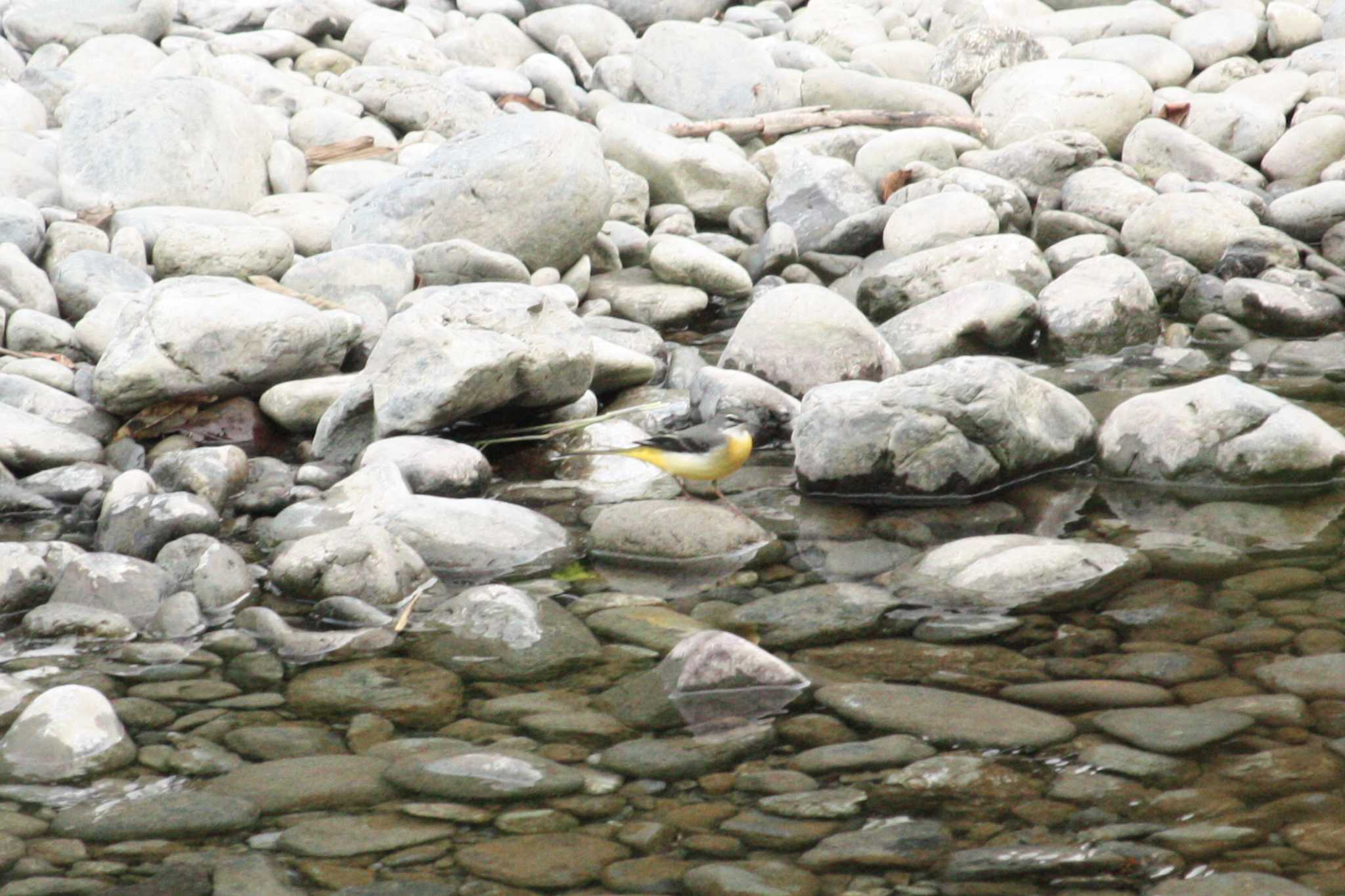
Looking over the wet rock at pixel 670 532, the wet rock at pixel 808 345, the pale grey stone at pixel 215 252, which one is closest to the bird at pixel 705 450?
the wet rock at pixel 670 532

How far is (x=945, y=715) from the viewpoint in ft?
13.7

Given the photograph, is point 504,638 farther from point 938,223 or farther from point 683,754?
point 938,223

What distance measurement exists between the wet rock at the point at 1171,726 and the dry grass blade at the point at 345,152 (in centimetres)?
778

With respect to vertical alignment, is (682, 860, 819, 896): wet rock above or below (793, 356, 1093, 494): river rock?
above

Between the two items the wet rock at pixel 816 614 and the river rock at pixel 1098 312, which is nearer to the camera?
the wet rock at pixel 816 614

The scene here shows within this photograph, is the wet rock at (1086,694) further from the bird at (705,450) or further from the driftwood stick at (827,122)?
the driftwood stick at (827,122)

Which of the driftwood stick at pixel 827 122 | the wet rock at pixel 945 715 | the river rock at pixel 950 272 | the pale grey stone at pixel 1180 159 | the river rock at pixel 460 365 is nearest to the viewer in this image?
the wet rock at pixel 945 715

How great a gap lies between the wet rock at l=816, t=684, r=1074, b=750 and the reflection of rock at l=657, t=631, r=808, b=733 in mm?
135

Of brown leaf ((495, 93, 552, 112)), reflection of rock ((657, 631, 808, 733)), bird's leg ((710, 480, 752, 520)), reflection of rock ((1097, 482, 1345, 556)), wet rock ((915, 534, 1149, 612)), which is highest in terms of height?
brown leaf ((495, 93, 552, 112))

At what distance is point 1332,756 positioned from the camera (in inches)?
153

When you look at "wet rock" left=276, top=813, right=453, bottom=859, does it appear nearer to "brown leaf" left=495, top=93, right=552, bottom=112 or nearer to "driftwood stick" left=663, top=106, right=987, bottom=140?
"driftwood stick" left=663, top=106, right=987, bottom=140

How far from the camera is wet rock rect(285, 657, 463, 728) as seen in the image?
14.4ft

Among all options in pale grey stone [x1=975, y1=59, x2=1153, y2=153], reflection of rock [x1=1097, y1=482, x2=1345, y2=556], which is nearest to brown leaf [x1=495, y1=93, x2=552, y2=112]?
pale grey stone [x1=975, y1=59, x2=1153, y2=153]

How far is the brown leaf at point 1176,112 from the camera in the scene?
461 inches
